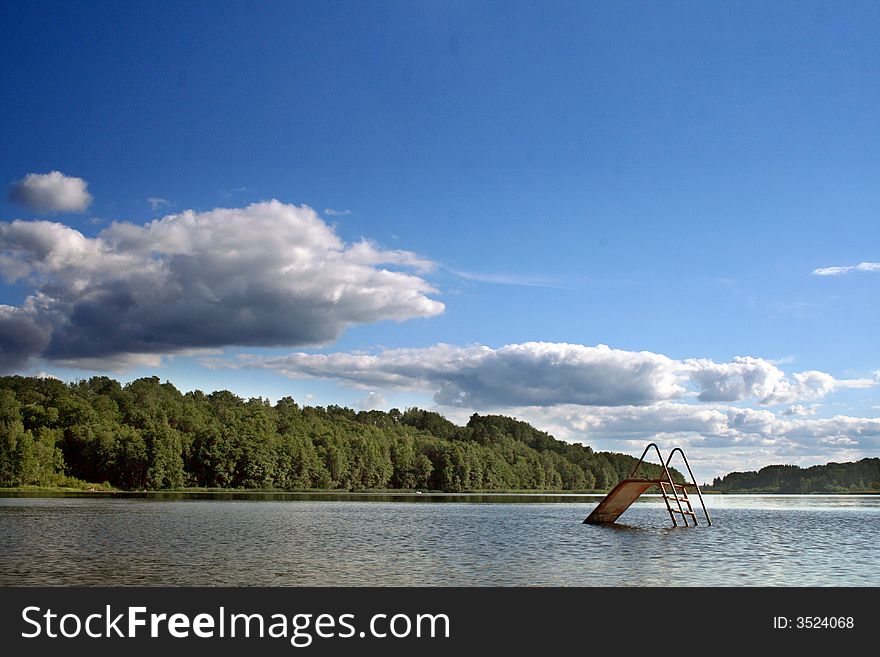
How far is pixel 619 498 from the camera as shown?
7500cm

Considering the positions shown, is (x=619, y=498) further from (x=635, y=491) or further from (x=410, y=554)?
(x=410, y=554)

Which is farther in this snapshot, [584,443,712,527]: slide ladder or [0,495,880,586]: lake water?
[584,443,712,527]: slide ladder

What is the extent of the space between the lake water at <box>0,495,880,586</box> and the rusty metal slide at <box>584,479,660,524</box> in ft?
8.19

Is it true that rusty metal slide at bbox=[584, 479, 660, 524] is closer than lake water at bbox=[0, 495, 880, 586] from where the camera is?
No

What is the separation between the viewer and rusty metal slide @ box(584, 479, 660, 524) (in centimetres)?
6931

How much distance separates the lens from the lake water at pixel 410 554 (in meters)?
35.5

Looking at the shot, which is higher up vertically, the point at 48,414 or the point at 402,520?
the point at 48,414

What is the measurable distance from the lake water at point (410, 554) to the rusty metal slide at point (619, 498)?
8.19 feet

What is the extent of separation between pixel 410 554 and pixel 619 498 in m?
33.6
